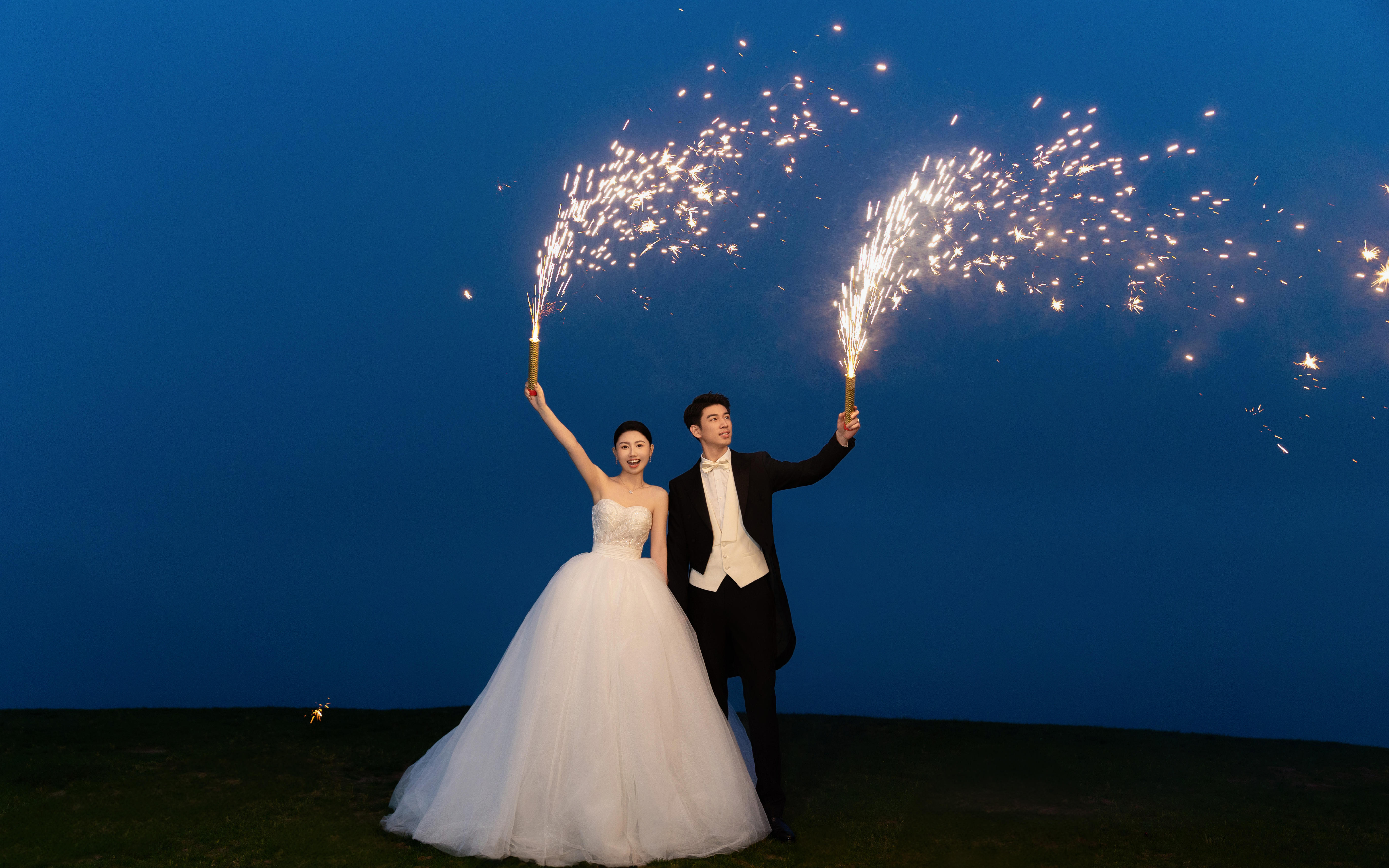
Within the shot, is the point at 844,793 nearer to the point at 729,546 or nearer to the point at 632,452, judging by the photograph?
the point at 729,546

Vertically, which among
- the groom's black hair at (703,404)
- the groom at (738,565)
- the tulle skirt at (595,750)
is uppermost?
the groom's black hair at (703,404)

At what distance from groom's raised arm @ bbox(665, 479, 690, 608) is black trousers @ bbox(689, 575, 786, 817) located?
2.7 inches

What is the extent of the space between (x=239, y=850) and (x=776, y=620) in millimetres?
2947

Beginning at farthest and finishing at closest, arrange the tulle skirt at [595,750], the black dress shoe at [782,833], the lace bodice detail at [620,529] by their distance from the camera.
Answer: the lace bodice detail at [620,529] < the black dress shoe at [782,833] < the tulle skirt at [595,750]

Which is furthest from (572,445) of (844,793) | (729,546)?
(844,793)

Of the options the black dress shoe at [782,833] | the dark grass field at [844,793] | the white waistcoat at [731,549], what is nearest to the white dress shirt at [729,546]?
the white waistcoat at [731,549]

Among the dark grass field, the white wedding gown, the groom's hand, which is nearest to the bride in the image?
the white wedding gown

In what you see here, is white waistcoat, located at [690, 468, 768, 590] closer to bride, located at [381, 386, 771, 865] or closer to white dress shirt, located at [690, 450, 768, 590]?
white dress shirt, located at [690, 450, 768, 590]

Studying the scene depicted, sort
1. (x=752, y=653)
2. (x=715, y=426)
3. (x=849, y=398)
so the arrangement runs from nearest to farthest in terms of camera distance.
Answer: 1. (x=849, y=398)
2. (x=752, y=653)
3. (x=715, y=426)

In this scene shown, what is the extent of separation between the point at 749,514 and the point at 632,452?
74cm

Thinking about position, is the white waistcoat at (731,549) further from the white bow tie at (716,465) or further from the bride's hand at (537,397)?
the bride's hand at (537,397)

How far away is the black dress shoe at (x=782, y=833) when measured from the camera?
497 cm

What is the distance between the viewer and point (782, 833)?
4.99 meters

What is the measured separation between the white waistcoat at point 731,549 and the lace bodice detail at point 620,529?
0.39 m
